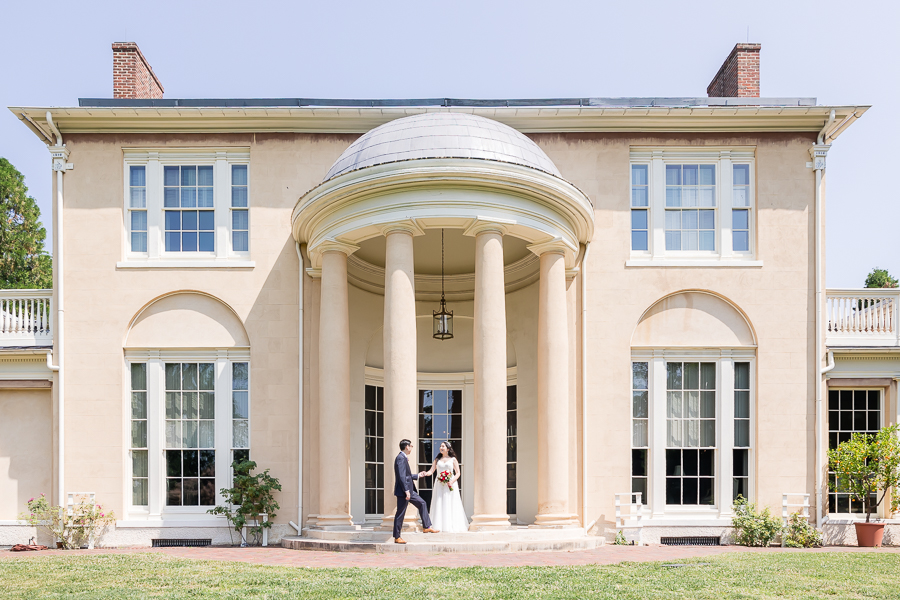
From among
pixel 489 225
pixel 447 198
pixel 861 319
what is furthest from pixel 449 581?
pixel 861 319

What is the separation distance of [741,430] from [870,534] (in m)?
3.27

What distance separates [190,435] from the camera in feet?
61.7

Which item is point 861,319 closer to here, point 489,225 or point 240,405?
point 489,225

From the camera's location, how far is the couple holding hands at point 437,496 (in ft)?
47.0

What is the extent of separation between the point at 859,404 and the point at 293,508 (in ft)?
42.5

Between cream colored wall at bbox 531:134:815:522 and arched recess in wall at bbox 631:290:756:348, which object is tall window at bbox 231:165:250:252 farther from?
arched recess in wall at bbox 631:290:756:348

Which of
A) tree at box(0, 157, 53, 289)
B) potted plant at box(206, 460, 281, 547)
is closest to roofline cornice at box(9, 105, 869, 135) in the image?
potted plant at box(206, 460, 281, 547)

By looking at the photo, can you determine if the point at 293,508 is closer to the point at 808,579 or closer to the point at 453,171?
the point at 453,171

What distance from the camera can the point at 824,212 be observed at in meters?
19.3

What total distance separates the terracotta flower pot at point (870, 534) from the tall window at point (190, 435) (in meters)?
13.9

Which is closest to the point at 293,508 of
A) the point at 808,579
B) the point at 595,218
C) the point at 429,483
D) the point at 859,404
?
the point at 429,483

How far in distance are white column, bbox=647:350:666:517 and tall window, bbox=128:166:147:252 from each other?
1196 cm

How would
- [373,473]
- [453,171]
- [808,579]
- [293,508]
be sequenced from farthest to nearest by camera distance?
[373,473], [293,508], [453,171], [808,579]

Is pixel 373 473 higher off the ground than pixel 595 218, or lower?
lower
